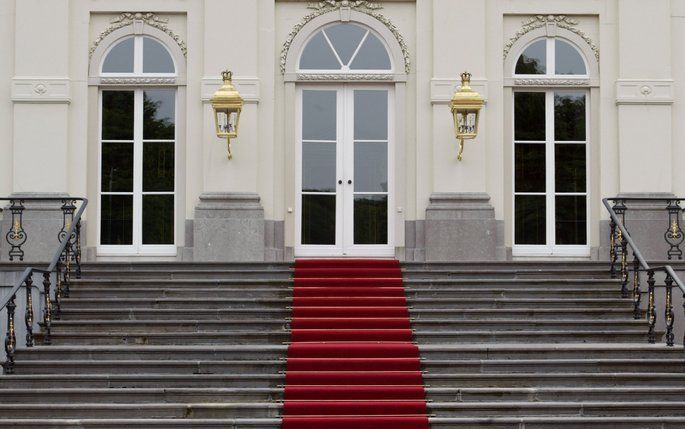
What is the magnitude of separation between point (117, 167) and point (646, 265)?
8.17 metres

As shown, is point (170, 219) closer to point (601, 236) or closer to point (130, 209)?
point (130, 209)

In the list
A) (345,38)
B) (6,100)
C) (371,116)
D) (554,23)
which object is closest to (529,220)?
(371,116)

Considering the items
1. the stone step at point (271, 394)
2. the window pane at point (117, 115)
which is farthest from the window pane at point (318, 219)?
the stone step at point (271, 394)

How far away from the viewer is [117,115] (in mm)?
19141

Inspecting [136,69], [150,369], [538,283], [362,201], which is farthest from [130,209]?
[538,283]

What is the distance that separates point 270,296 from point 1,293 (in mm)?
3739

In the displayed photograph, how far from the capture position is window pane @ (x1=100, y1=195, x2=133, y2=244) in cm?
1902

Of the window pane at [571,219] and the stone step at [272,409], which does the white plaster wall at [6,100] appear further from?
the window pane at [571,219]

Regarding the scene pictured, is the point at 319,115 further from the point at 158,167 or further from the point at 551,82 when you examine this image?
the point at 551,82

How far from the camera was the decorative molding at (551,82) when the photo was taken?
19.0 m

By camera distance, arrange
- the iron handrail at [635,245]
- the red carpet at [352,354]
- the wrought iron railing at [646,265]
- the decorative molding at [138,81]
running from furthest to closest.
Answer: the decorative molding at [138,81]
the wrought iron railing at [646,265]
the iron handrail at [635,245]
the red carpet at [352,354]

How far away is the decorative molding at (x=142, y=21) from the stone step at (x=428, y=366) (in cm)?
612

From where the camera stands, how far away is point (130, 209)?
19047 mm

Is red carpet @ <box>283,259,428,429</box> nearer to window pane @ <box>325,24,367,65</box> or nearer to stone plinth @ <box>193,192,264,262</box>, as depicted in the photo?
stone plinth @ <box>193,192,264,262</box>
